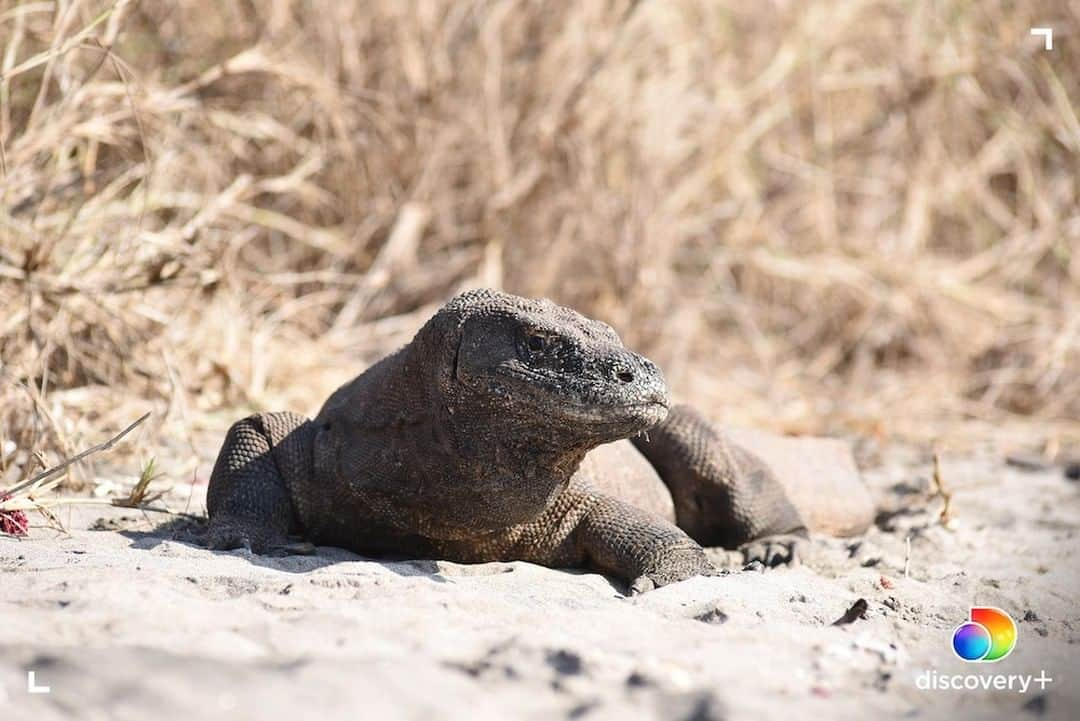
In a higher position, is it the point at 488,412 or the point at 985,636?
the point at 488,412

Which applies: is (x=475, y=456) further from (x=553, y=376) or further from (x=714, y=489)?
(x=714, y=489)

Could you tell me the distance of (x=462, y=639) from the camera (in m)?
3.03

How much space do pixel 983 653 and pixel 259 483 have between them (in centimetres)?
215

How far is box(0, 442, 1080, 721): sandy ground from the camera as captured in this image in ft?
8.66

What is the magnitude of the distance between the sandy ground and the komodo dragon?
118 mm

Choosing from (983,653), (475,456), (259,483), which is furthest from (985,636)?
(259,483)

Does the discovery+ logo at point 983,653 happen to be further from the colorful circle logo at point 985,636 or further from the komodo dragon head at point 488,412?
the komodo dragon head at point 488,412

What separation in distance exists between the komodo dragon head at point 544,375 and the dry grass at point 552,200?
67.5 inches

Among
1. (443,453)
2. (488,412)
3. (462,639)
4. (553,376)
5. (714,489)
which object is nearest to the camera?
(462,639)

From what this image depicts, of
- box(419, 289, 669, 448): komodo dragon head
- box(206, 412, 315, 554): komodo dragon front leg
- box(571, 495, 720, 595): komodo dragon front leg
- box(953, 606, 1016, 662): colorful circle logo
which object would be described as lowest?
box(953, 606, 1016, 662): colorful circle logo

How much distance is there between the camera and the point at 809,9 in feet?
29.4

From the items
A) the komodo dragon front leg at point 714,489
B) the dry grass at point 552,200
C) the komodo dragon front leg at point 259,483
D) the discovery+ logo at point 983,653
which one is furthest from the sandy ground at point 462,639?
the dry grass at point 552,200

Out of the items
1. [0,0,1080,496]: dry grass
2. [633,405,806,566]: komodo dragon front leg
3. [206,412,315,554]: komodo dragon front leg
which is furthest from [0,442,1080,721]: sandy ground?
[0,0,1080,496]: dry grass

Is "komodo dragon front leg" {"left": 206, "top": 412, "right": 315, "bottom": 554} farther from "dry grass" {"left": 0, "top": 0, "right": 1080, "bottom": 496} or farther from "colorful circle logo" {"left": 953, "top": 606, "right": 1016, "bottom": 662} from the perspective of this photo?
"colorful circle logo" {"left": 953, "top": 606, "right": 1016, "bottom": 662}
